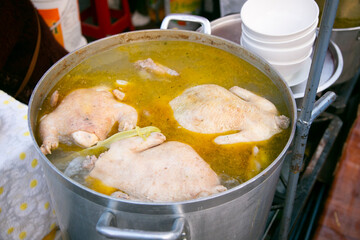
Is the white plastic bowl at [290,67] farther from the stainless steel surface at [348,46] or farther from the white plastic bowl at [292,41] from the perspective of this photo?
the stainless steel surface at [348,46]

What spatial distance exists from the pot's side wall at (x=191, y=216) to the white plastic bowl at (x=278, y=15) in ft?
2.88

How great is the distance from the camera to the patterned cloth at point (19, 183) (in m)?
1.47

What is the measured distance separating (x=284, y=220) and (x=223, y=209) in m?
0.66

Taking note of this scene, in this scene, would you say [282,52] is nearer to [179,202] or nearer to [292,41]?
[292,41]

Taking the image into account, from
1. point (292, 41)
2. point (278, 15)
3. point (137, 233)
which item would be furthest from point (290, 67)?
point (137, 233)

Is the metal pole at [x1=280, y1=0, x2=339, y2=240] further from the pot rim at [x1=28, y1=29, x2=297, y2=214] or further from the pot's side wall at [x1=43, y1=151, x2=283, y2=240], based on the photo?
the pot's side wall at [x1=43, y1=151, x2=283, y2=240]

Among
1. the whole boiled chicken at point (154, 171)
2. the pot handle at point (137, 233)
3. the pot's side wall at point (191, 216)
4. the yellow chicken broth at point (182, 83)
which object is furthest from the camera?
the yellow chicken broth at point (182, 83)

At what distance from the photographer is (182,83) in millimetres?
1618

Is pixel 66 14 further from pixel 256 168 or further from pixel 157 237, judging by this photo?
pixel 157 237

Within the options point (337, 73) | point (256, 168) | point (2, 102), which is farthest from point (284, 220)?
point (2, 102)

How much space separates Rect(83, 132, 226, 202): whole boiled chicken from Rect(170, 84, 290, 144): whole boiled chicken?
0.50 feet

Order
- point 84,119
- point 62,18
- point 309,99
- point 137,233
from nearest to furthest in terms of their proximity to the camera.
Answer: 1. point 137,233
2. point 309,99
3. point 84,119
4. point 62,18

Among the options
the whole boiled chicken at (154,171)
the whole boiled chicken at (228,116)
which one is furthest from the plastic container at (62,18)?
the whole boiled chicken at (154,171)

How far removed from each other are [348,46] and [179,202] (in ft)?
5.90
